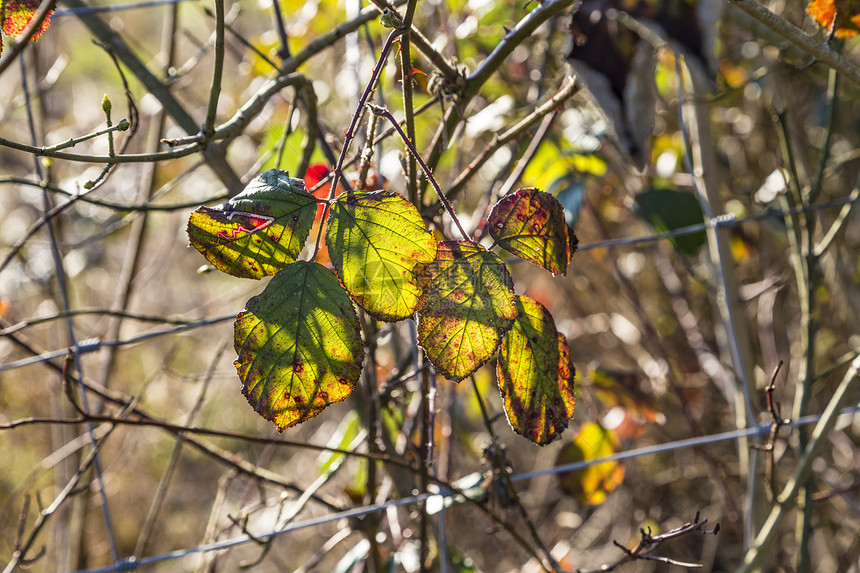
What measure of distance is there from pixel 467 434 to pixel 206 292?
1.90 meters

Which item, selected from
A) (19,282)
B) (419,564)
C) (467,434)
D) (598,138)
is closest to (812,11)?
(598,138)

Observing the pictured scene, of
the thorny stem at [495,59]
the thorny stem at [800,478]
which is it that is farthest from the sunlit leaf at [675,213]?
the thorny stem at [495,59]

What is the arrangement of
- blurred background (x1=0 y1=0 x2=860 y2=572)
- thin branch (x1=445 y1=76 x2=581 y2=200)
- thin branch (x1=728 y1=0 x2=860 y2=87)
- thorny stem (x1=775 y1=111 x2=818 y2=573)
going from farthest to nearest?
thorny stem (x1=775 y1=111 x2=818 y2=573)
blurred background (x1=0 y1=0 x2=860 y2=572)
thin branch (x1=445 y1=76 x2=581 y2=200)
thin branch (x1=728 y1=0 x2=860 y2=87)

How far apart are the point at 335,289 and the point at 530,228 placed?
16 centimetres

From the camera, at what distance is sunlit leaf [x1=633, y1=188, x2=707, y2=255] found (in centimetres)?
98

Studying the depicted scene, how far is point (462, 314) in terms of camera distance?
450 millimetres

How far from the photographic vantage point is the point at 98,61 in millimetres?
3377

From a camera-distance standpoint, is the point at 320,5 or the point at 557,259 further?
the point at 320,5

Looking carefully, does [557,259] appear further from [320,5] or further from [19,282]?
[19,282]

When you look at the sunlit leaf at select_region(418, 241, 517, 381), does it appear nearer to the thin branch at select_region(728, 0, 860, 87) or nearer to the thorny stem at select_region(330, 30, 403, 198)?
the thorny stem at select_region(330, 30, 403, 198)

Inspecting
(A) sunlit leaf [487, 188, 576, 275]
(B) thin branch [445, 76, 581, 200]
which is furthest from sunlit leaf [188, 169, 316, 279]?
(B) thin branch [445, 76, 581, 200]

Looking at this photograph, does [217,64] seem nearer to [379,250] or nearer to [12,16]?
[12,16]

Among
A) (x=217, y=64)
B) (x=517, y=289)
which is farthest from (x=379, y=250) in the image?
(x=517, y=289)

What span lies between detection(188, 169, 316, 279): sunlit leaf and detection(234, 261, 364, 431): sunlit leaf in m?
0.02
